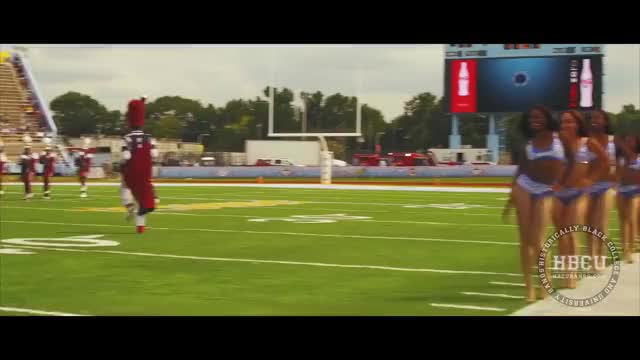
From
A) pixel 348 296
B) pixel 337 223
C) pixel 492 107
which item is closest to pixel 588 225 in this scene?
pixel 348 296

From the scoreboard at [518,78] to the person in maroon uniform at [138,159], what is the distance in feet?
93.1

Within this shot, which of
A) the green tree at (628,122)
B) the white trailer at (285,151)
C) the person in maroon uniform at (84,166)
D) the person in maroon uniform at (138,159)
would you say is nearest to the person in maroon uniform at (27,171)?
the person in maroon uniform at (84,166)

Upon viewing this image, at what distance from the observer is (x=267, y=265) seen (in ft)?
26.9

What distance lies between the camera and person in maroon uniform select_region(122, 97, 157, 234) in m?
11.4

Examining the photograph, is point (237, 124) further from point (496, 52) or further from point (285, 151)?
point (496, 52)

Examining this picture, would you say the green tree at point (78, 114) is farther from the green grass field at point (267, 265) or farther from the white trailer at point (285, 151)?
the green grass field at point (267, 265)

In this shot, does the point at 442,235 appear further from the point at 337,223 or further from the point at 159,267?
the point at 159,267

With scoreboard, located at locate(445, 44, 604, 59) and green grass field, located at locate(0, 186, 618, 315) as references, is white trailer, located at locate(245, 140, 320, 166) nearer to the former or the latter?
scoreboard, located at locate(445, 44, 604, 59)

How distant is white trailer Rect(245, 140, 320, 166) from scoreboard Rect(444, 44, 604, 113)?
36.8 ft

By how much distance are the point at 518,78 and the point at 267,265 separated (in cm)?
3516

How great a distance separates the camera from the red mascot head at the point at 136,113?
37.0 ft

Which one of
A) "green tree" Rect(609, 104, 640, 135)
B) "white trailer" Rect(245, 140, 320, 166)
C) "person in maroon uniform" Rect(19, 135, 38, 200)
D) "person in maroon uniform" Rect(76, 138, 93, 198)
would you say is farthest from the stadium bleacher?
"green tree" Rect(609, 104, 640, 135)

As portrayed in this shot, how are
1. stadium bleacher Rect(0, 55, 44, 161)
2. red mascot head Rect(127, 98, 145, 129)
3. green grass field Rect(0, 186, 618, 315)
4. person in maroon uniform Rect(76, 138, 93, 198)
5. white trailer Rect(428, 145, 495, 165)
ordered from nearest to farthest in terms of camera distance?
green grass field Rect(0, 186, 618, 315) → red mascot head Rect(127, 98, 145, 129) → person in maroon uniform Rect(76, 138, 93, 198) → stadium bleacher Rect(0, 55, 44, 161) → white trailer Rect(428, 145, 495, 165)
